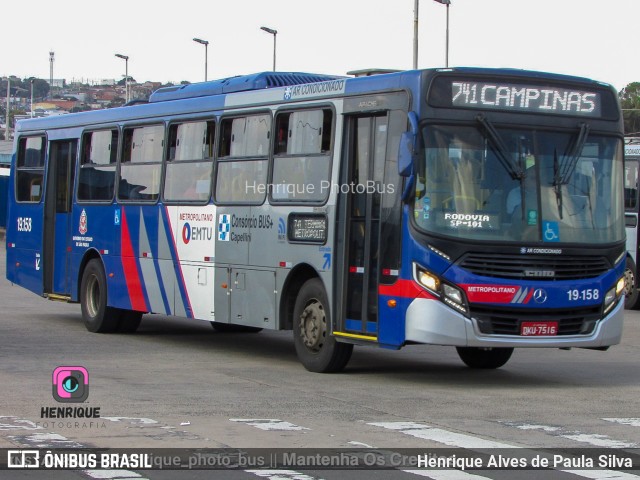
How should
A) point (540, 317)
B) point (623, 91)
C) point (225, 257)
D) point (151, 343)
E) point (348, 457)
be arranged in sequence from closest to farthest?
1. point (348, 457)
2. point (540, 317)
3. point (225, 257)
4. point (151, 343)
5. point (623, 91)

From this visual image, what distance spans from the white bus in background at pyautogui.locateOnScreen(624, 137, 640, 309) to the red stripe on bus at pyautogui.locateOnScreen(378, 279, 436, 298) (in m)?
13.1

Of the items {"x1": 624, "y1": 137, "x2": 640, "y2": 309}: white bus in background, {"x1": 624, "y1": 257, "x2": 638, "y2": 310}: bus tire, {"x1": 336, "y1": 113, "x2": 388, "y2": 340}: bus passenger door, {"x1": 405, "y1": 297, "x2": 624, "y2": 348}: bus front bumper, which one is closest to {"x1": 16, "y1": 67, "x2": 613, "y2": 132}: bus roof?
{"x1": 336, "y1": 113, "x2": 388, "y2": 340}: bus passenger door

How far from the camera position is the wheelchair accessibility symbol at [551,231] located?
13.6 m

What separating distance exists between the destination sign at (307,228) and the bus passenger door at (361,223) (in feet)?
1.07

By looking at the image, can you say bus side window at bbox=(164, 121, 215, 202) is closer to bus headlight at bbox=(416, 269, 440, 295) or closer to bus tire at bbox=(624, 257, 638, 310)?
bus headlight at bbox=(416, 269, 440, 295)

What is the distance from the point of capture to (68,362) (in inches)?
615

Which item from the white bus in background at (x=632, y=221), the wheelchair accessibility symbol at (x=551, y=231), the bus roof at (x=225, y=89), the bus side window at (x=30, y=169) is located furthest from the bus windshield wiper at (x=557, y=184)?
the white bus in background at (x=632, y=221)

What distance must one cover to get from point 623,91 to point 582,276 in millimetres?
94825

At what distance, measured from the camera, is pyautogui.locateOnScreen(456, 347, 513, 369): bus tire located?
15.8 m

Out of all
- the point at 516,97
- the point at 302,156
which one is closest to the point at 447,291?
the point at 516,97

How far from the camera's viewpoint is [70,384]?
519 inches

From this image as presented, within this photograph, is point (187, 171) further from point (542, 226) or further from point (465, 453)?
point (465, 453)

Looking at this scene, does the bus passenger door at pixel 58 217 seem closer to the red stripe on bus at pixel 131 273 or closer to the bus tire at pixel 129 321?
the bus tire at pixel 129 321

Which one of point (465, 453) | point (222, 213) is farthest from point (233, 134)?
point (465, 453)
